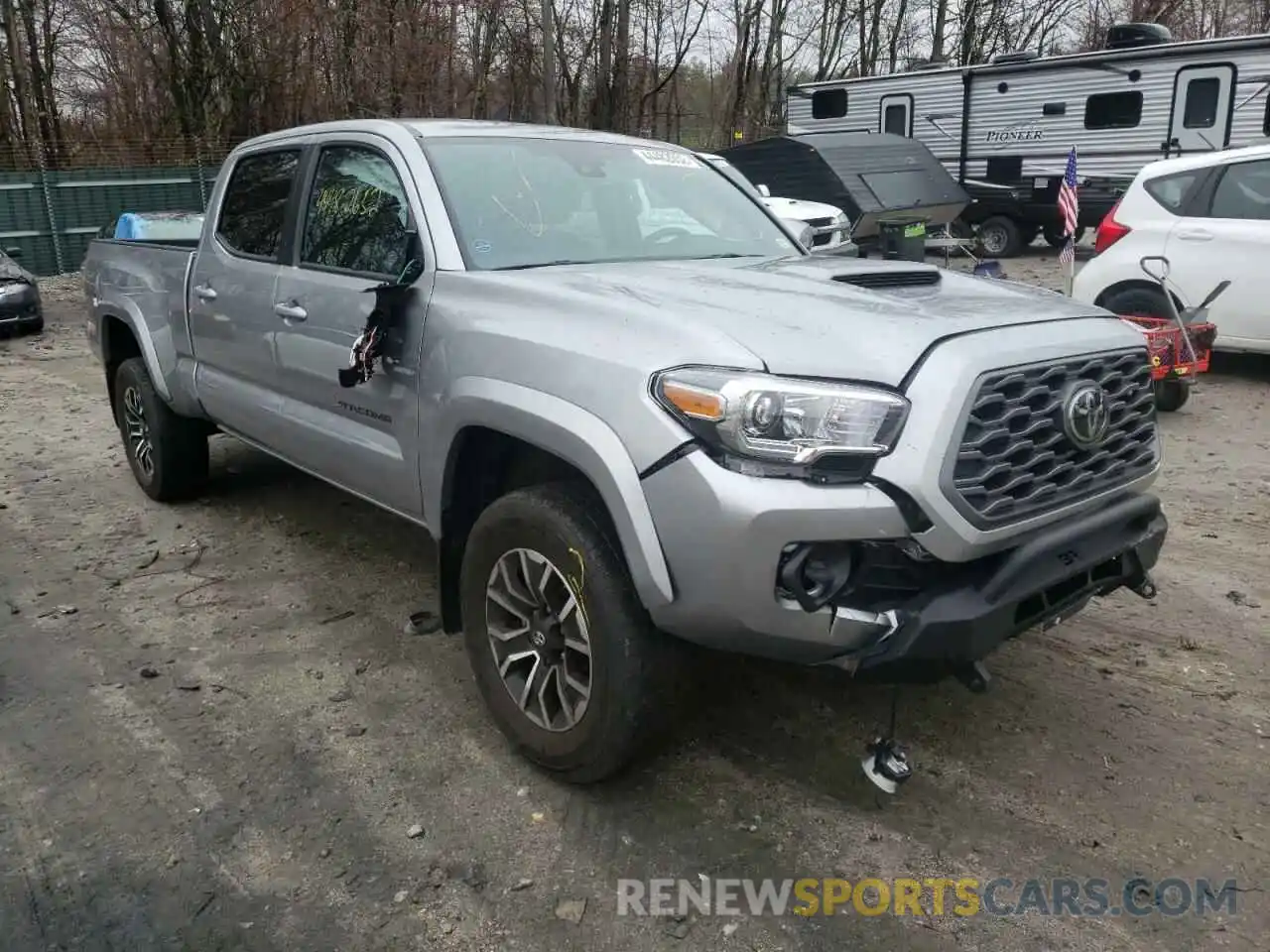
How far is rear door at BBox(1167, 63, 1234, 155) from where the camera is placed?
1572cm

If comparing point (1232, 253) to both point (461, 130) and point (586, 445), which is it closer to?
point (461, 130)

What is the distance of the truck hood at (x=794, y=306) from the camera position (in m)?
2.55

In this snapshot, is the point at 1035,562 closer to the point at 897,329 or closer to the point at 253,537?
the point at 897,329

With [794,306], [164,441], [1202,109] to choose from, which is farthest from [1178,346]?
[1202,109]

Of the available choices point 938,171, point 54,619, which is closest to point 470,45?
point 938,171

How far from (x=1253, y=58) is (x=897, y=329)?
635 inches

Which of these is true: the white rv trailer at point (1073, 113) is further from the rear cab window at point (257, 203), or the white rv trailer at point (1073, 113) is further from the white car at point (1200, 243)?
the rear cab window at point (257, 203)

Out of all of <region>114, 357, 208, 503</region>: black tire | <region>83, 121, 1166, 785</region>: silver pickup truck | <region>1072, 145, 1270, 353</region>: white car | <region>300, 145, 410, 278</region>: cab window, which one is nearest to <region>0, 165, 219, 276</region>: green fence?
<region>114, 357, 208, 503</region>: black tire

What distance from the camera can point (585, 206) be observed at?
3846mm

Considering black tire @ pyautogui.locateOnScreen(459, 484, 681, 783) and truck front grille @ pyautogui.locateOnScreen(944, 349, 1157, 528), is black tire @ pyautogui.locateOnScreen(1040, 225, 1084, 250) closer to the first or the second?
truck front grille @ pyautogui.locateOnScreen(944, 349, 1157, 528)

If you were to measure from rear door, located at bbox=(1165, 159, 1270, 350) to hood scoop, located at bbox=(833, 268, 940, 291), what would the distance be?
587cm

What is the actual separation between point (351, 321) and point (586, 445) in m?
1.42

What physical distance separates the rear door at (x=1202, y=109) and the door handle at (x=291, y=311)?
51.8 ft

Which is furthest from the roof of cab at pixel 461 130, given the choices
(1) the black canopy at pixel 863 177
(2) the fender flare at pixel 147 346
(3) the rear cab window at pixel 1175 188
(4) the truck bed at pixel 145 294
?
(1) the black canopy at pixel 863 177
